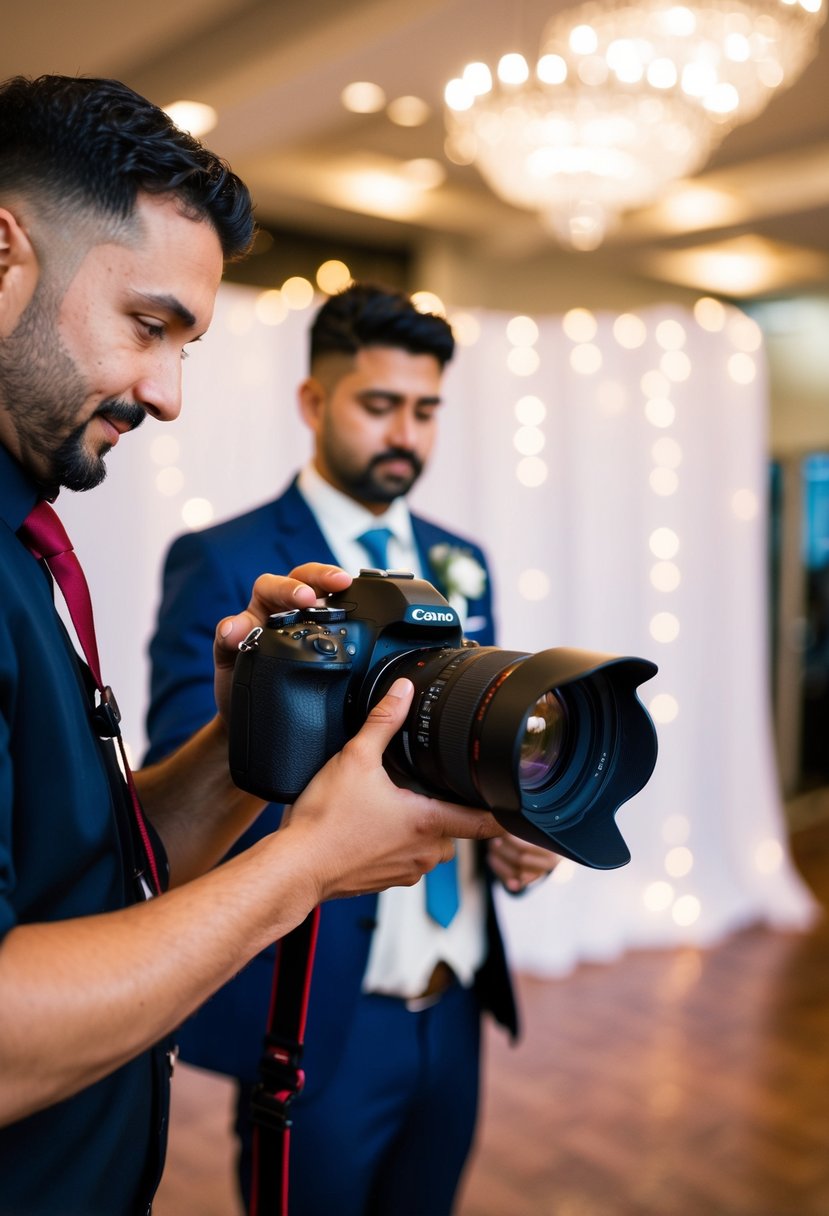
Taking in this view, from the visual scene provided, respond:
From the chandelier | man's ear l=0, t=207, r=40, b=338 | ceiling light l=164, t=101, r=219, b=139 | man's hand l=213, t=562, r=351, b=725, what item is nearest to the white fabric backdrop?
the chandelier

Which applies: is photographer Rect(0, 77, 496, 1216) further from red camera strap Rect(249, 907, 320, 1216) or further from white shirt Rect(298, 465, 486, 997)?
white shirt Rect(298, 465, 486, 997)

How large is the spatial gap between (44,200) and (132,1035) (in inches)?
21.0

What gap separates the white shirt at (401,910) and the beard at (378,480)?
0.02m

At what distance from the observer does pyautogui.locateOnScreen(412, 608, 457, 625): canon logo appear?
2.72ft

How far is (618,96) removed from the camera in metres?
2.59

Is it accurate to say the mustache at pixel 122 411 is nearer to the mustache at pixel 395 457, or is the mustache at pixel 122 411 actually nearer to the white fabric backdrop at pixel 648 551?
the mustache at pixel 395 457

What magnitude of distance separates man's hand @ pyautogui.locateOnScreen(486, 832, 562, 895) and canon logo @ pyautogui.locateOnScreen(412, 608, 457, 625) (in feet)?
1.18

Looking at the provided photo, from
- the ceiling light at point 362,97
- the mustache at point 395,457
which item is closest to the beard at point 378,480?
the mustache at point 395,457

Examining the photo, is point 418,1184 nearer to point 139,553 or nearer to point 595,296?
point 139,553

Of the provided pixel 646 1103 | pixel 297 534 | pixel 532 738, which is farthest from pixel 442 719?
pixel 646 1103

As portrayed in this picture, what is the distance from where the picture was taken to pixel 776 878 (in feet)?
11.2

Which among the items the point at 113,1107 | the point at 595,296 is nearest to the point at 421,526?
the point at 113,1107

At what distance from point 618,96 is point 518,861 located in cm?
221

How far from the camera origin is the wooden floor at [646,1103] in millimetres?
1954
